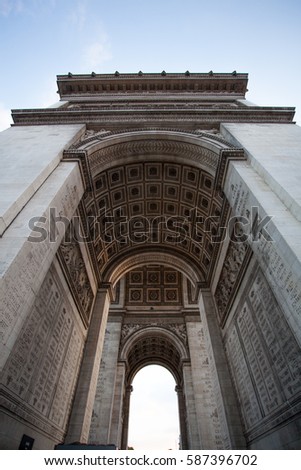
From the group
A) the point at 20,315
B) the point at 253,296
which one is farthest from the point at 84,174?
the point at 253,296

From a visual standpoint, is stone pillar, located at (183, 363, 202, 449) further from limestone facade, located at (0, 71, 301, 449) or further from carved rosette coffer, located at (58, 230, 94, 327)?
carved rosette coffer, located at (58, 230, 94, 327)

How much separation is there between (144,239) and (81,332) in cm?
600

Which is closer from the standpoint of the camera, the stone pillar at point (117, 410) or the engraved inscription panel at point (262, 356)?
the engraved inscription panel at point (262, 356)

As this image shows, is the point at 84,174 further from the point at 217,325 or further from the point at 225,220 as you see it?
the point at 217,325

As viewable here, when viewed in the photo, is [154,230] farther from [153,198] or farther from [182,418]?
[182,418]

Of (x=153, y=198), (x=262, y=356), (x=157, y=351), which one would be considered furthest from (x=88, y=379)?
(x=157, y=351)

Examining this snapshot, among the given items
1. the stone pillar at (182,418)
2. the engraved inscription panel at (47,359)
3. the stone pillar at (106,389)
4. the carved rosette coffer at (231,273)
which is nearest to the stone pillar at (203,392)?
the carved rosette coffer at (231,273)

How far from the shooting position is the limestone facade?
18.2ft

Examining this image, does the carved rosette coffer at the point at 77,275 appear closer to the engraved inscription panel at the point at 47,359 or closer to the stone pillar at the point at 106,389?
the engraved inscription panel at the point at 47,359

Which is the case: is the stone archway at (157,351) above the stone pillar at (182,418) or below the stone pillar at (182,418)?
above

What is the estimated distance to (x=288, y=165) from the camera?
23.4 ft

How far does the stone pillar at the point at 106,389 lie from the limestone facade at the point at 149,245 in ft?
0.24

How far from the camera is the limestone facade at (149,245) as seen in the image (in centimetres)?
555

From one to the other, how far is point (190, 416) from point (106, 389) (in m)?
5.38
